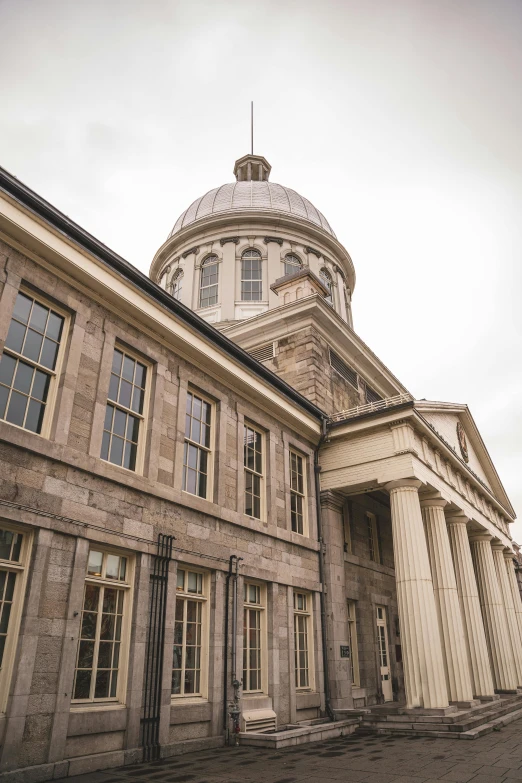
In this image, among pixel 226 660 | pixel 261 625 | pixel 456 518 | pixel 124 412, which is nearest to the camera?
pixel 124 412

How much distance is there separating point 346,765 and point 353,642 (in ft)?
26.1

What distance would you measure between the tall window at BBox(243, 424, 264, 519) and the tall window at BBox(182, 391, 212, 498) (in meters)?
1.46

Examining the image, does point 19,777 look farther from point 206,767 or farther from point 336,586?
point 336,586

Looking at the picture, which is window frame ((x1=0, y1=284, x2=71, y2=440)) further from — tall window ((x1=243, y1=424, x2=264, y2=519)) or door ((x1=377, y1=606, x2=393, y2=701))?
door ((x1=377, y1=606, x2=393, y2=701))

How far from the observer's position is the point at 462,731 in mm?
12438

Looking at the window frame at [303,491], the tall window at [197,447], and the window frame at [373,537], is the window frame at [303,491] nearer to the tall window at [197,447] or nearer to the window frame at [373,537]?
the tall window at [197,447]

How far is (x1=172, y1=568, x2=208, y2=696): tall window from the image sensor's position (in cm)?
1062

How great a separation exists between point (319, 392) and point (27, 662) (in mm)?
13055

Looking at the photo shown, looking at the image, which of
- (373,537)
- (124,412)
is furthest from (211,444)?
(373,537)

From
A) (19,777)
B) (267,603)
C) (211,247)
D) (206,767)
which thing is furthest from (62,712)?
(211,247)

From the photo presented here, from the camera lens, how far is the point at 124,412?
35.8 ft

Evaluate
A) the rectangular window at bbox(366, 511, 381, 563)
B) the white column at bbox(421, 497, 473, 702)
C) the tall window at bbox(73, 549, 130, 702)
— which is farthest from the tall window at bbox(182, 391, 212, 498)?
the rectangular window at bbox(366, 511, 381, 563)

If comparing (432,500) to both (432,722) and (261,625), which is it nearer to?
(432,722)

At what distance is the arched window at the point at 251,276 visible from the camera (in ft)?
95.4
